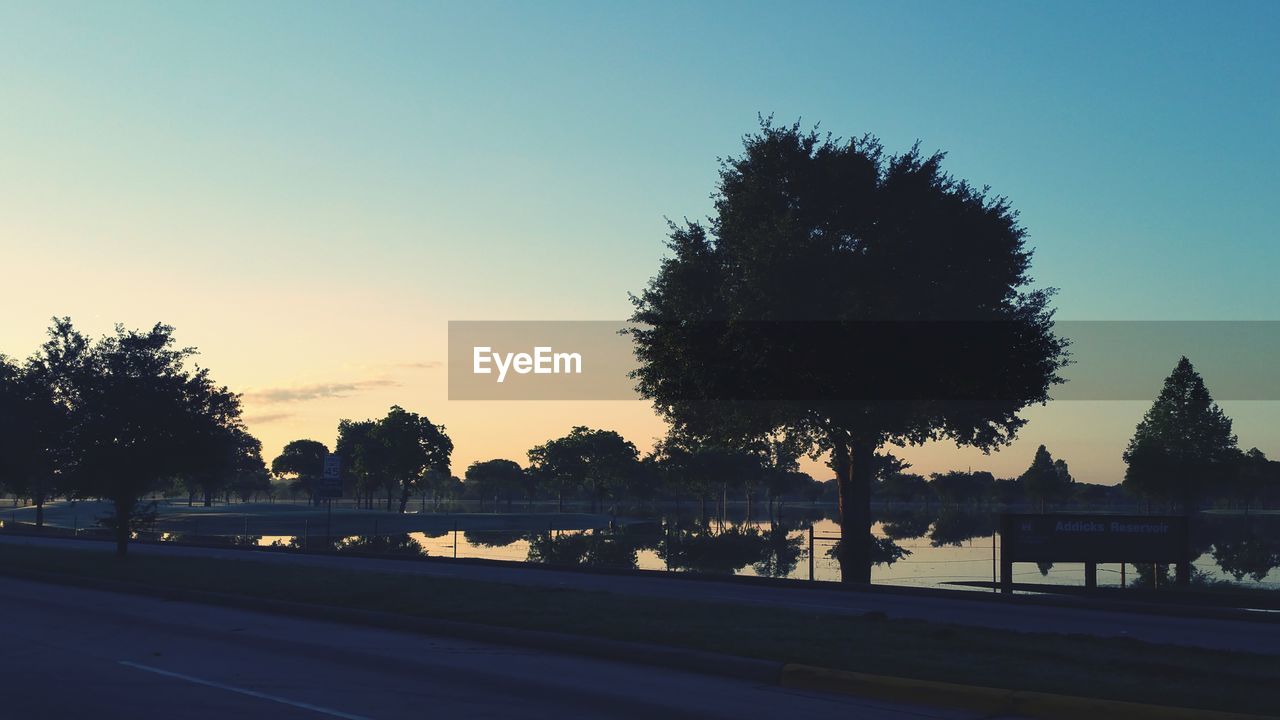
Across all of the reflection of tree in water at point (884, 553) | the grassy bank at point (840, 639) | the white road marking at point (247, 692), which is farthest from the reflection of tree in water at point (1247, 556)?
the white road marking at point (247, 692)

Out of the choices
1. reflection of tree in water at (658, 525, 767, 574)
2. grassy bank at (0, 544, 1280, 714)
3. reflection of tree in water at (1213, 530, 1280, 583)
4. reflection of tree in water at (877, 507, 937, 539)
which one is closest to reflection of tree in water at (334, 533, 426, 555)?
reflection of tree in water at (658, 525, 767, 574)

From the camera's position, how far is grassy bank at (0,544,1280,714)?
1166 cm

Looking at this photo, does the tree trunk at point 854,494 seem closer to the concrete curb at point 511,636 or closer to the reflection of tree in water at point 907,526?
the concrete curb at point 511,636

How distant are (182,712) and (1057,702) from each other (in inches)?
334

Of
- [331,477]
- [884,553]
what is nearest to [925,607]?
[884,553]

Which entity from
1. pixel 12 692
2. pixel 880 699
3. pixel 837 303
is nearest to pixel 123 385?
pixel 837 303

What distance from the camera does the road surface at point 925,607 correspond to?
17.8m

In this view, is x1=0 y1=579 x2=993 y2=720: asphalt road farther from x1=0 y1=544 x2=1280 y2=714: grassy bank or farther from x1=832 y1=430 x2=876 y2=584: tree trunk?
x1=832 y1=430 x2=876 y2=584: tree trunk

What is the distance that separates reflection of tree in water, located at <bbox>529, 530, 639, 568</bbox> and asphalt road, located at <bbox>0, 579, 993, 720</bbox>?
16.6 meters

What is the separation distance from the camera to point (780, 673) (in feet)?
42.5

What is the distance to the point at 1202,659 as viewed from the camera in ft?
43.8

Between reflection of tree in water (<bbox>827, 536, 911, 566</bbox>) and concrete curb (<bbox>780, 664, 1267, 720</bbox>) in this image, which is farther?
reflection of tree in water (<bbox>827, 536, 911, 566</bbox>)

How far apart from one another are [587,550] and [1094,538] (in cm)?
2413

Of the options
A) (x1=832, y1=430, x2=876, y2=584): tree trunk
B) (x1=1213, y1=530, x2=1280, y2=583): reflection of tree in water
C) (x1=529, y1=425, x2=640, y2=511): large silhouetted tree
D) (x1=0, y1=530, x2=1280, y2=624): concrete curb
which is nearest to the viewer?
(x1=0, y1=530, x2=1280, y2=624): concrete curb
